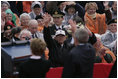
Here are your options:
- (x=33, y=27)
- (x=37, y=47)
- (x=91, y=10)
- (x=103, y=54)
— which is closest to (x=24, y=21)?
(x=33, y=27)

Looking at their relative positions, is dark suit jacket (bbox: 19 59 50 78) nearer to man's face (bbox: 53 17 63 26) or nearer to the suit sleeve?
the suit sleeve

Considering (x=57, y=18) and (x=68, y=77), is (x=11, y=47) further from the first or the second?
(x=57, y=18)

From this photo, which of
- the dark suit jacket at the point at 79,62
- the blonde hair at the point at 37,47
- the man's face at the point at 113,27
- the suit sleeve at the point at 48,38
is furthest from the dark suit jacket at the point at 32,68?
the man's face at the point at 113,27

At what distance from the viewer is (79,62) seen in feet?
11.1

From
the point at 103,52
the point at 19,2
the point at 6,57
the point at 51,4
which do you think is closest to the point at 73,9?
the point at 51,4

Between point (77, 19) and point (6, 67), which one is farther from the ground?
point (77, 19)

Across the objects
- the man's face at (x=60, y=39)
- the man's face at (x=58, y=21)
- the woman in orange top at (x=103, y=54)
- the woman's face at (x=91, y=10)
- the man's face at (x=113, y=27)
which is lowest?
the woman in orange top at (x=103, y=54)

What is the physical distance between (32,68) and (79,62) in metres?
0.61

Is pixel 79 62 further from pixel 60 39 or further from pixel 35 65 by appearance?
pixel 60 39

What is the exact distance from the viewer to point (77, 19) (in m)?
5.97

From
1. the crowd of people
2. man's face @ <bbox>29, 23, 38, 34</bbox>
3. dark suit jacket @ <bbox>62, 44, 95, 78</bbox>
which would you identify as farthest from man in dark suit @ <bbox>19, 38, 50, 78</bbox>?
man's face @ <bbox>29, 23, 38, 34</bbox>

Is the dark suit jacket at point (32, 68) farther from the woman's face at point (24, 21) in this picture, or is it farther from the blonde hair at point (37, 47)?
the woman's face at point (24, 21)

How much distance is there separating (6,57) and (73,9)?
3841 mm

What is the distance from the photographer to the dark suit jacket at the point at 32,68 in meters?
3.35
